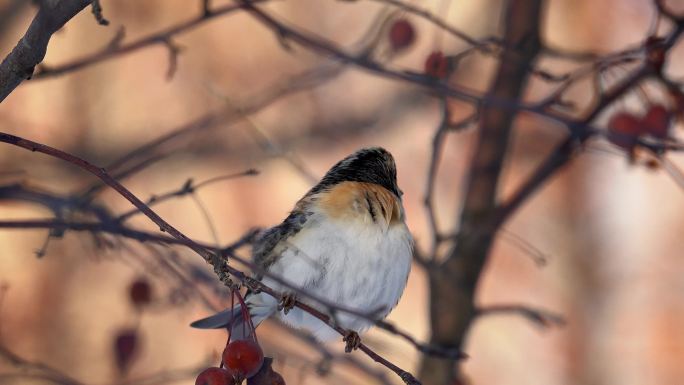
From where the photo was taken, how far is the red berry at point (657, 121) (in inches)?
87.4

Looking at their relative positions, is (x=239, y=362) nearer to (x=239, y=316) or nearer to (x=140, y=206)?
(x=140, y=206)

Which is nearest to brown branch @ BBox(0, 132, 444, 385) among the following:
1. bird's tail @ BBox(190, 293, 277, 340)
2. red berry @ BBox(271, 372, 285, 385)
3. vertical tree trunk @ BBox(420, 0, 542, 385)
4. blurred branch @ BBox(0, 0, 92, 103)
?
blurred branch @ BBox(0, 0, 92, 103)

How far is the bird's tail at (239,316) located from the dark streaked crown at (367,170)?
11.8 inches

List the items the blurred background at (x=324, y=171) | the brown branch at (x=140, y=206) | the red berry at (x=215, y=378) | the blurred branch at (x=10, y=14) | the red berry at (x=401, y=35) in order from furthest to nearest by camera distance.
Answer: the blurred background at (x=324, y=171), the blurred branch at (x=10, y=14), the red berry at (x=401, y=35), the red berry at (x=215, y=378), the brown branch at (x=140, y=206)

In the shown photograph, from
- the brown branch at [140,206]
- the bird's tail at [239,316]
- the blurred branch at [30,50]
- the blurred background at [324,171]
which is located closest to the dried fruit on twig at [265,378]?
the brown branch at [140,206]

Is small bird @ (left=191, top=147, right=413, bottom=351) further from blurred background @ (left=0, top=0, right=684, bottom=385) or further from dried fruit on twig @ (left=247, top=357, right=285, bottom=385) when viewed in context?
blurred background @ (left=0, top=0, right=684, bottom=385)

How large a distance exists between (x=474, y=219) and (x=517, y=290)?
235 centimetres

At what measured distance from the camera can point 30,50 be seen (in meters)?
1.28

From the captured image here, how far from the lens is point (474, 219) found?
2.78 m

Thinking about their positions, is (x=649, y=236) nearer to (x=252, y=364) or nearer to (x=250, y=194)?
(x=250, y=194)

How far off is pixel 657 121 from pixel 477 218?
690mm

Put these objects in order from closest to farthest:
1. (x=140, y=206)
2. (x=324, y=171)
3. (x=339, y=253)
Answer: (x=140, y=206) < (x=339, y=253) < (x=324, y=171)

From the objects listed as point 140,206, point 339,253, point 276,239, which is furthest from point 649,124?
point 140,206

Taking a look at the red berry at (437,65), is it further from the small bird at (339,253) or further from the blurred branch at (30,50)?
the blurred branch at (30,50)
